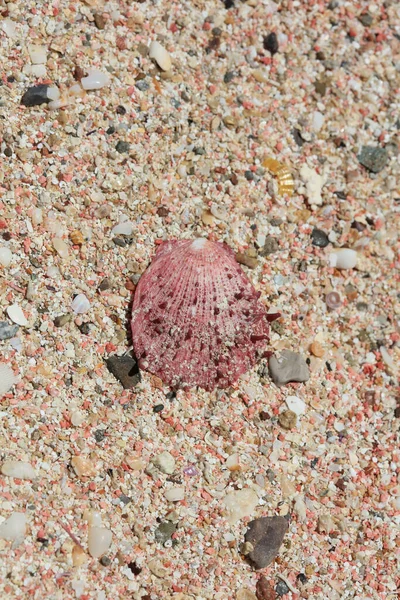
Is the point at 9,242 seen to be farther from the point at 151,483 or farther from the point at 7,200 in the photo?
the point at 151,483

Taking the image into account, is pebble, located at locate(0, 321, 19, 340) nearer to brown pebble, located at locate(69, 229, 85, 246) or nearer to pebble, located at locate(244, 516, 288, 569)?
brown pebble, located at locate(69, 229, 85, 246)

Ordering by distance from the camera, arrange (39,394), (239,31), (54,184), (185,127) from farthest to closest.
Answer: (239,31) → (185,127) → (54,184) → (39,394)

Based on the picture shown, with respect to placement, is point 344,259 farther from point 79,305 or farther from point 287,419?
point 79,305

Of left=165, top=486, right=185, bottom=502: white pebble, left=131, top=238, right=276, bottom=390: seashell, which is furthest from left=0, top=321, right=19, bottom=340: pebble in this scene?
left=165, top=486, right=185, bottom=502: white pebble

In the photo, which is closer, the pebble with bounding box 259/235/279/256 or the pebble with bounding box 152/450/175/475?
the pebble with bounding box 152/450/175/475

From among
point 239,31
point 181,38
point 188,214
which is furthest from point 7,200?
point 239,31

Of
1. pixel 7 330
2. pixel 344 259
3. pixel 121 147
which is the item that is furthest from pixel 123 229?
pixel 344 259
